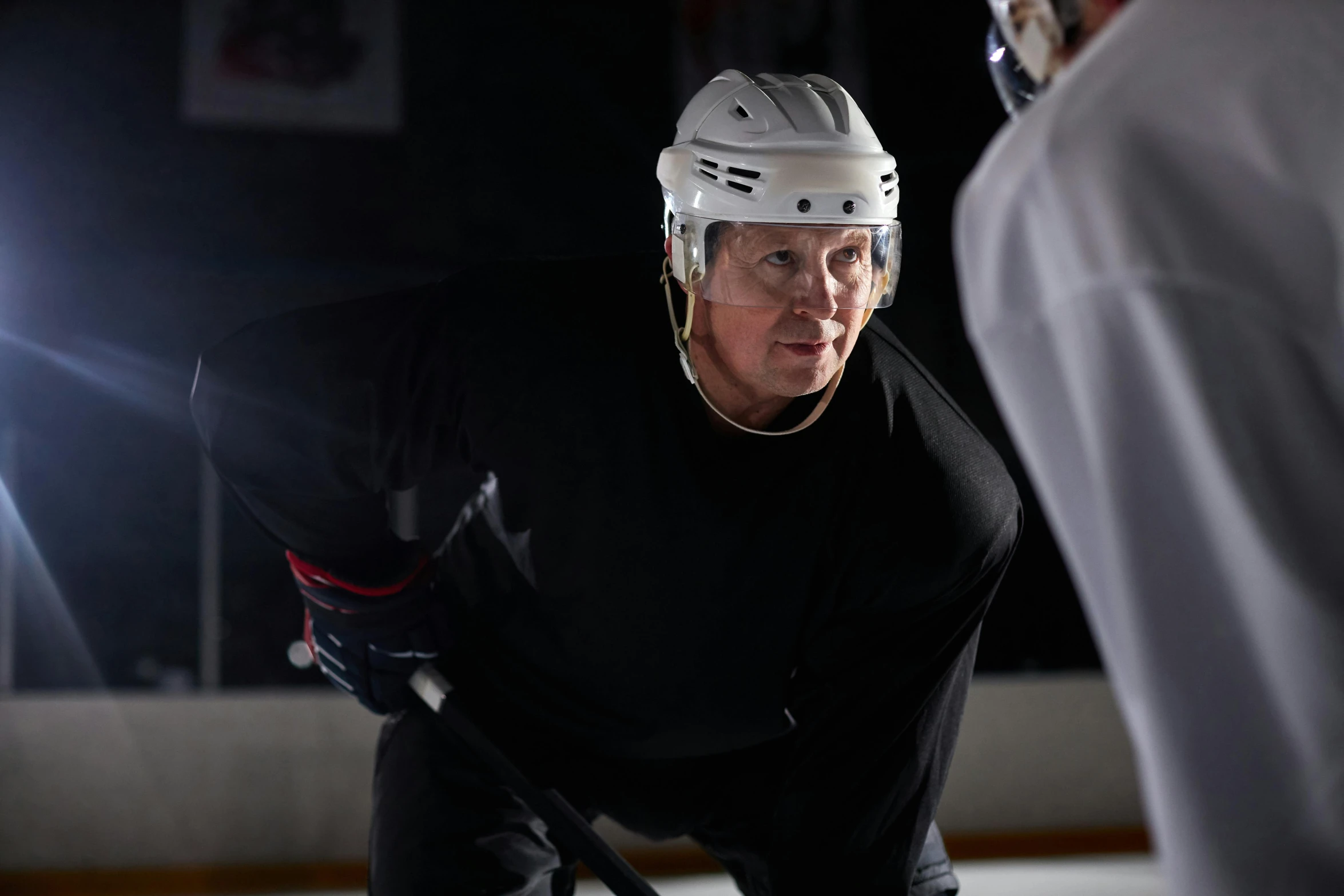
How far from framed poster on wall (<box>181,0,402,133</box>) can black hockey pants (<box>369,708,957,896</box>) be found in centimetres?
244

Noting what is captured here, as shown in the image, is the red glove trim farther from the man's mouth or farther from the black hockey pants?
the man's mouth

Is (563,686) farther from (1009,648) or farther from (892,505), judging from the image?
(1009,648)

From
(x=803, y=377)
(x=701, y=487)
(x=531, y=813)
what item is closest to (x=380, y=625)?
(x=531, y=813)

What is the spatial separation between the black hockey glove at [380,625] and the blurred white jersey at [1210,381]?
48.4 inches

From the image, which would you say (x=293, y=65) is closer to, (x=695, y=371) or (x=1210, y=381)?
(x=695, y=371)

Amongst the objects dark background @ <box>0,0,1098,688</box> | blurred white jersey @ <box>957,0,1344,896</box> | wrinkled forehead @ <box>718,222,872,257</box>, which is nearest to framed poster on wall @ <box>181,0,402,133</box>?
dark background @ <box>0,0,1098,688</box>

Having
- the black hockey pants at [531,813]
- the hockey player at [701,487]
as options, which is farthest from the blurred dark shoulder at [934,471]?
the black hockey pants at [531,813]

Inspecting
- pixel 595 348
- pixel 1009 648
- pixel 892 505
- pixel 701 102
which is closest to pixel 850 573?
pixel 892 505

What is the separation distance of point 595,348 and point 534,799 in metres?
0.56

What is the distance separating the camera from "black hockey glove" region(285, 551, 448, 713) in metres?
1.63

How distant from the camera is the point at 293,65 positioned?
356cm

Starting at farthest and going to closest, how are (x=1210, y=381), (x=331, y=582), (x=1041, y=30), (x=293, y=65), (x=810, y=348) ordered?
(x=293, y=65) → (x=331, y=582) → (x=810, y=348) → (x=1041, y=30) → (x=1210, y=381)

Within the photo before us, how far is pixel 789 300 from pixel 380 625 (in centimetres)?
71

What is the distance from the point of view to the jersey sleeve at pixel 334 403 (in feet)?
4.80
